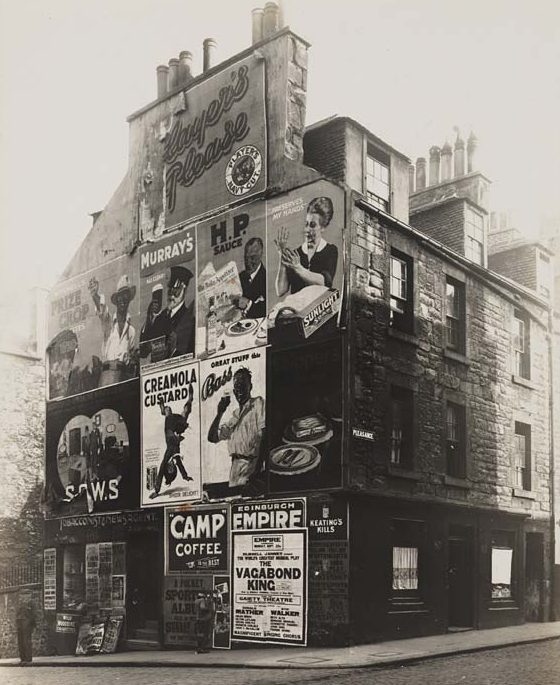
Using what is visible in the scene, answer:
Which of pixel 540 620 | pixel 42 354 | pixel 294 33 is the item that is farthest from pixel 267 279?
pixel 42 354

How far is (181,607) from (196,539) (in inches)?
59.7

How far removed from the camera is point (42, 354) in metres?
29.1

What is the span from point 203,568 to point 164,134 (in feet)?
34.1

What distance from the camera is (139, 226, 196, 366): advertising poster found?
20.4 meters

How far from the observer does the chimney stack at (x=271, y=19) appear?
19.8 metres

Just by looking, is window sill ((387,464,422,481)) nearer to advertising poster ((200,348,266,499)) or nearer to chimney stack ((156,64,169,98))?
advertising poster ((200,348,266,499))

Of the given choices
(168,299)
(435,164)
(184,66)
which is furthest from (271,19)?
(168,299)

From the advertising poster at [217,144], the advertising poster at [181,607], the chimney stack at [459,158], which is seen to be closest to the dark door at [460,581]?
the advertising poster at [181,607]

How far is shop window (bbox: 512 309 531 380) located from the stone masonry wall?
0.23 meters

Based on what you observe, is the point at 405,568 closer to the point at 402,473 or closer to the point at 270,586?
the point at 402,473

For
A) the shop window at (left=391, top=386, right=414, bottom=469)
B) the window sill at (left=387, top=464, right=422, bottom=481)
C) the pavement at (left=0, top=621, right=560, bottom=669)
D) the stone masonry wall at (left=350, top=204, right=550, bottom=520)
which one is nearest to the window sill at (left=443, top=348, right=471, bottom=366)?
the stone masonry wall at (left=350, top=204, right=550, bottom=520)

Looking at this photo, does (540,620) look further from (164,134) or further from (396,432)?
(164,134)

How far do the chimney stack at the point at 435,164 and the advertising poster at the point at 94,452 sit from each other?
9.62 meters

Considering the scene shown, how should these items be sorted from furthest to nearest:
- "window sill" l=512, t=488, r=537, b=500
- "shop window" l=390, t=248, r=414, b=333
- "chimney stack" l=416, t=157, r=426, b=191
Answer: "chimney stack" l=416, t=157, r=426, b=191 < "window sill" l=512, t=488, r=537, b=500 < "shop window" l=390, t=248, r=414, b=333
